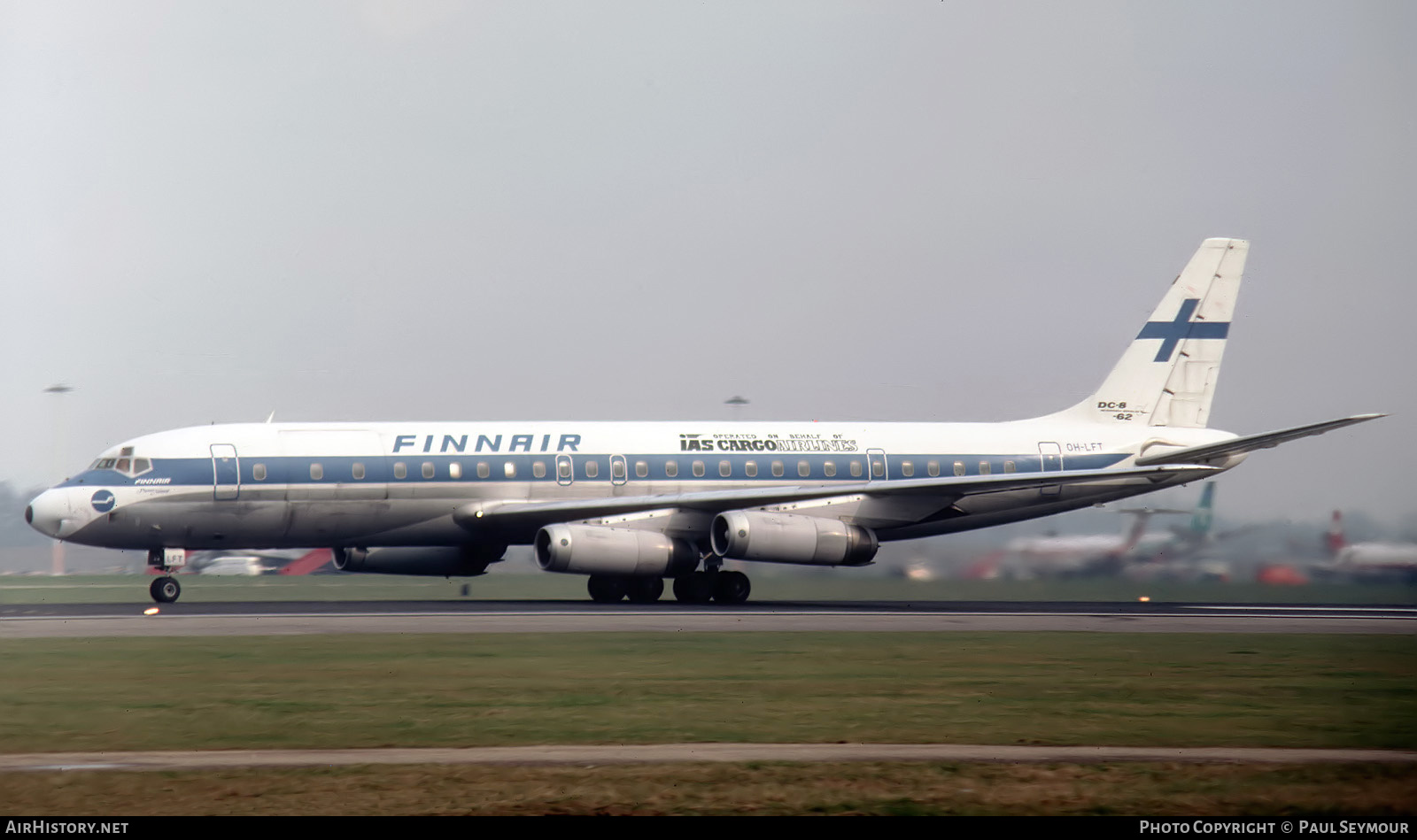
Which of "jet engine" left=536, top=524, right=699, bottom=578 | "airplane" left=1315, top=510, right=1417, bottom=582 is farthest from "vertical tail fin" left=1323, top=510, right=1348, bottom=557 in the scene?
"jet engine" left=536, top=524, right=699, bottom=578

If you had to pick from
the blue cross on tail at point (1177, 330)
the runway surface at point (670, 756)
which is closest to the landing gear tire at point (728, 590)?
the blue cross on tail at point (1177, 330)

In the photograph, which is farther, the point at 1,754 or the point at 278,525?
the point at 278,525

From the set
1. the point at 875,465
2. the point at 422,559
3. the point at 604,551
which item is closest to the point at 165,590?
the point at 422,559

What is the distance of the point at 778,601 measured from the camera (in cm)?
3991

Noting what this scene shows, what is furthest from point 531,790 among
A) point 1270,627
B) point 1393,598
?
point 1393,598

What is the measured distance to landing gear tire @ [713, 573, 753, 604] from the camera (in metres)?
39.3

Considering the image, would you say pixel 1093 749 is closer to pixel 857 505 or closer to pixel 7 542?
pixel 857 505

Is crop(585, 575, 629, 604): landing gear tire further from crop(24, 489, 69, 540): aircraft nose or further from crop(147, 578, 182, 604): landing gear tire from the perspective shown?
crop(24, 489, 69, 540): aircraft nose

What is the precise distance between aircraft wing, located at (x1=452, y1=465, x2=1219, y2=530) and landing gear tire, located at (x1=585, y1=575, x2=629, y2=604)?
2.15 metres

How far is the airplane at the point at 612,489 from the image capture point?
121 ft

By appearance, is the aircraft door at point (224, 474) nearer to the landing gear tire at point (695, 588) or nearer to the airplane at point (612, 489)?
the airplane at point (612, 489)

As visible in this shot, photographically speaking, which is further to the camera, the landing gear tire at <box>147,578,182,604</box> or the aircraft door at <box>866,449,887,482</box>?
the aircraft door at <box>866,449,887,482</box>

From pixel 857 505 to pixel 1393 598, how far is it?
12.7m

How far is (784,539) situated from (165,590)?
46.7 ft
